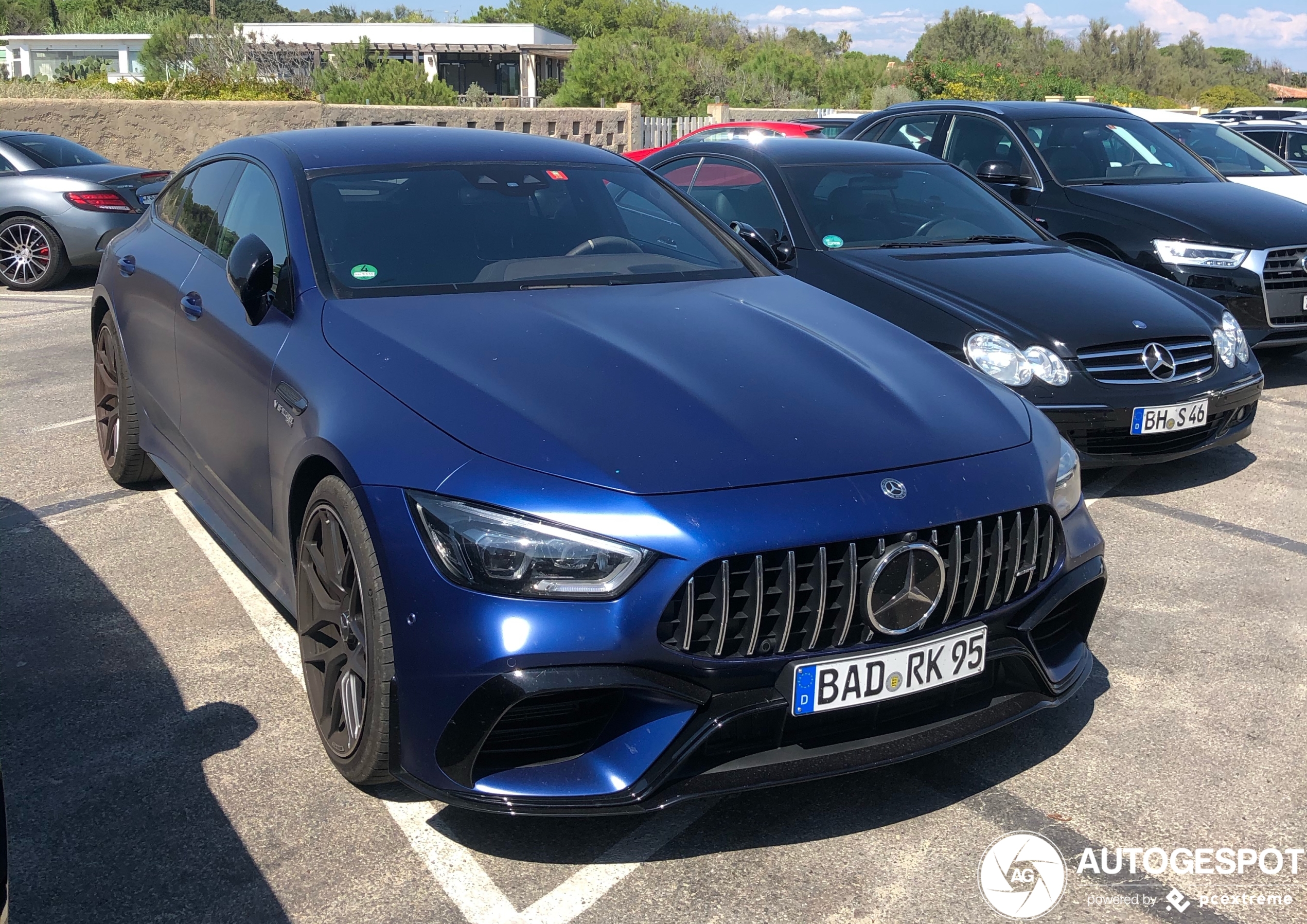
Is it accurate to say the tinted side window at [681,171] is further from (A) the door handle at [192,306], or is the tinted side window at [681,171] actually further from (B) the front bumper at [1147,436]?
(A) the door handle at [192,306]

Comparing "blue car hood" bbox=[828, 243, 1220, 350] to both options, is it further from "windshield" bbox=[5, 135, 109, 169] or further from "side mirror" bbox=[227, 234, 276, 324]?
"windshield" bbox=[5, 135, 109, 169]

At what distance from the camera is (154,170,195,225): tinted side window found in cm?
489

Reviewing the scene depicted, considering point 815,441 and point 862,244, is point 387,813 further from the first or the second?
point 862,244

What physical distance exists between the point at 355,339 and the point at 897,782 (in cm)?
179

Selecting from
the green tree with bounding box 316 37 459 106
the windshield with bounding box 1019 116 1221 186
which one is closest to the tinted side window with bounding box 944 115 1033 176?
the windshield with bounding box 1019 116 1221 186

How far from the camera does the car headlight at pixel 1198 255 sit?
7230mm

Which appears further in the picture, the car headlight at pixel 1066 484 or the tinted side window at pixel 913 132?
the tinted side window at pixel 913 132

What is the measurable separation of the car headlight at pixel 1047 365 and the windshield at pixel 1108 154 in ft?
10.8

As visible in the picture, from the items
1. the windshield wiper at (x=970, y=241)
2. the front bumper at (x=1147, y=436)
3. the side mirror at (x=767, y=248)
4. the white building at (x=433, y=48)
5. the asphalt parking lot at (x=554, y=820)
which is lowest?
the asphalt parking lot at (x=554, y=820)

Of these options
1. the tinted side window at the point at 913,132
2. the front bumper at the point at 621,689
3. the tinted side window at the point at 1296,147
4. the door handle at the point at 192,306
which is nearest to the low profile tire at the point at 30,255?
the tinted side window at the point at 913,132

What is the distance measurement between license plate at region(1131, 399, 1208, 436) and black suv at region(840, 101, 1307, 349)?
226 centimetres

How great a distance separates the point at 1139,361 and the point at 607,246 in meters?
2.62

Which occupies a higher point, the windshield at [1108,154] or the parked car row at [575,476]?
the windshield at [1108,154]

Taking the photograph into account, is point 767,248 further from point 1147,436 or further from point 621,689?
point 621,689
